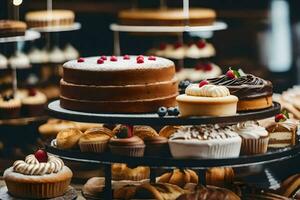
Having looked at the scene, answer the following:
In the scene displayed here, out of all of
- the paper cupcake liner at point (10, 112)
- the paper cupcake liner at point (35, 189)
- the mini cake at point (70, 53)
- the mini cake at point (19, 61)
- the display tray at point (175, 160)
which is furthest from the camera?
the mini cake at point (70, 53)

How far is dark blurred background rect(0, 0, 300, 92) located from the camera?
9.95 m

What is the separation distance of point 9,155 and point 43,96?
72cm

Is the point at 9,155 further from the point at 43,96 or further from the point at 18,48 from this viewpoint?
the point at 18,48

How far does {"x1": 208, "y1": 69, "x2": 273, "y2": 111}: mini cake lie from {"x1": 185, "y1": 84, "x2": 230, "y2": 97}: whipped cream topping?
0.12 metres

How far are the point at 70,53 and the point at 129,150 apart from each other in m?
4.81

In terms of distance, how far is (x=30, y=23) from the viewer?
8.97 meters

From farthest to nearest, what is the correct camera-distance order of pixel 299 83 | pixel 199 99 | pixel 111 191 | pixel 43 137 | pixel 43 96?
1. pixel 299 83
2. pixel 43 96
3. pixel 43 137
4. pixel 111 191
5. pixel 199 99

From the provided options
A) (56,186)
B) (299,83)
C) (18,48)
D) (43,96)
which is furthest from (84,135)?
(299,83)

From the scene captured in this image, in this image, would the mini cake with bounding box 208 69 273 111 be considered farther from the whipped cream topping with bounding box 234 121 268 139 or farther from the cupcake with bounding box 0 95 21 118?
the cupcake with bounding box 0 95 21 118

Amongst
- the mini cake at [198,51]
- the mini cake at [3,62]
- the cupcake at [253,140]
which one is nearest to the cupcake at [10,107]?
the mini cake at [3,62]

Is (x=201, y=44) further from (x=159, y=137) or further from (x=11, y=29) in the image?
(x=159, y=137)

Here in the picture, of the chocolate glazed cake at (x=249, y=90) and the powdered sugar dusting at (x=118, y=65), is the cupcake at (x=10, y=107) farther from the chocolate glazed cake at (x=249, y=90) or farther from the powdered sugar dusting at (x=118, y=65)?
the chocolate glazed cake at (x=249, y=90)

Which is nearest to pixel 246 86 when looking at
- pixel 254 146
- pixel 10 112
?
pixel 254 146

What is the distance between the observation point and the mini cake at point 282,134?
5.20m
